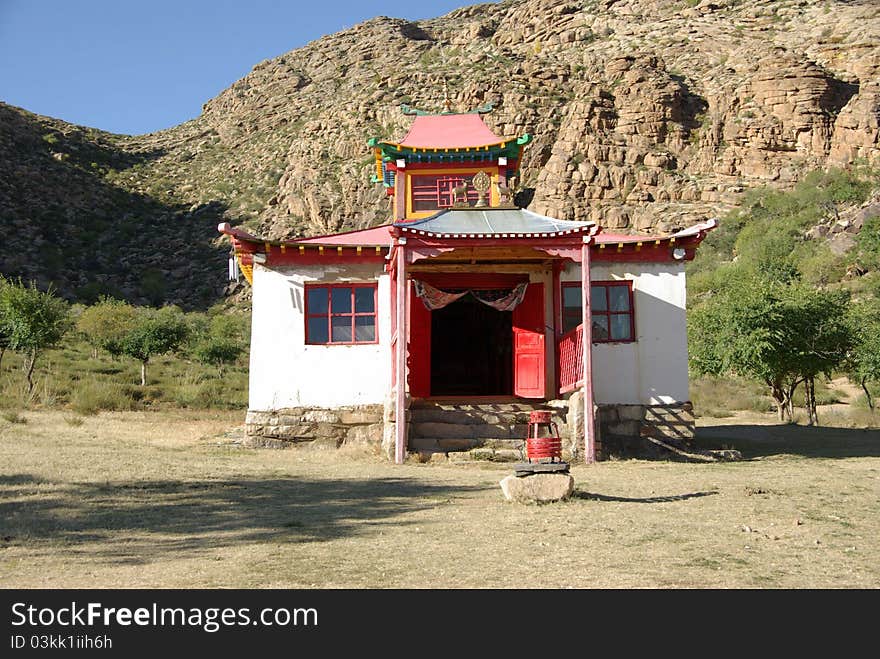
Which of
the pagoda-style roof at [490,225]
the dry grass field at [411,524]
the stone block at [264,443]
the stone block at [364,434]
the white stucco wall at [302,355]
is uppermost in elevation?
the pagoda-style roof at [490,225]

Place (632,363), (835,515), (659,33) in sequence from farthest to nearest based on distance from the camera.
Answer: (659,33) < (632,363) < (835,515)

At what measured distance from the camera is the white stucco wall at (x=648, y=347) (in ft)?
54.9

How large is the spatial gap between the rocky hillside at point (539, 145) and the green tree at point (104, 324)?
14.8 m

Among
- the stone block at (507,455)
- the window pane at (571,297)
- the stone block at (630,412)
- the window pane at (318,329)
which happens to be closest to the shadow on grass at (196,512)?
the stone block at (507,455)

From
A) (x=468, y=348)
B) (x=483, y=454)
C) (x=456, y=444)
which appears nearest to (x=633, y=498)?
(x=483, y=454)

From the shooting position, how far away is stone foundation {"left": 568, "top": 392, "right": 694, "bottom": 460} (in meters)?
16.4

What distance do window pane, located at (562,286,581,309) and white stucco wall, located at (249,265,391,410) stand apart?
3.74 meters

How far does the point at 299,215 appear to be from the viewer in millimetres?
68188

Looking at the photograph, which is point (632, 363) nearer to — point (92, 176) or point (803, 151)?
point (803, 151)

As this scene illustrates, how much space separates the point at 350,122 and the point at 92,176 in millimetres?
23573

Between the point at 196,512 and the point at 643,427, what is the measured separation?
9971 mm

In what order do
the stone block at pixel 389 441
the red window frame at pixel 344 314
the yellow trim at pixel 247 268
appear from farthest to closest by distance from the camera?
the yellow trim at pixel 247 268, the red window frame at pixel 344 314, the stone block at pixel 389 441

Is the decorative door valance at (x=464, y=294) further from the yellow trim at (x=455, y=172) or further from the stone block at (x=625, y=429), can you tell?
the yellow trim at (x=455, y=172)

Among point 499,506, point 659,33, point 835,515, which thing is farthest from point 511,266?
point 659,33
